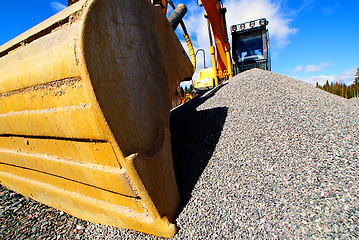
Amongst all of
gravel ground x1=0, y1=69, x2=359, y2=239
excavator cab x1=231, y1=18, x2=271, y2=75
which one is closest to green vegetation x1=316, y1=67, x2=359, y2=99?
excavator cab x1=231, y1=18, x2=271, y2=75

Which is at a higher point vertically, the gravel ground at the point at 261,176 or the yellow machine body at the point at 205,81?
the yellow machine body at the point at 205,81

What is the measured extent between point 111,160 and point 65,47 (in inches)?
29.3

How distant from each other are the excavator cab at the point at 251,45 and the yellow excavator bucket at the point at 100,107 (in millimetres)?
6096

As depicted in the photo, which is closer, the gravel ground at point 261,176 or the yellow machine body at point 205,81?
the gravel ground at point 261,176

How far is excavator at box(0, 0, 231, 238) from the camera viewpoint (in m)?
1.12

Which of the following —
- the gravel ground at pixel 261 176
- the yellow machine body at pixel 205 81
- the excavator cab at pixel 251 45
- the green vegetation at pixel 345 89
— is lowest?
the green vegetation at pixel 345 89

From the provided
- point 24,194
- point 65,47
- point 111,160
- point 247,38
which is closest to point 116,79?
point 65,47

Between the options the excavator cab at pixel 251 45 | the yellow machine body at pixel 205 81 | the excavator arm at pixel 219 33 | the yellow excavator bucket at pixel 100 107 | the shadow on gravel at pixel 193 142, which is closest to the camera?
the yellow excavator bucket at pixel 100 107

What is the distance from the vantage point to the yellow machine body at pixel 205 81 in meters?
6.26

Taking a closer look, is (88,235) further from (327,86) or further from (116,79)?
(327,86)

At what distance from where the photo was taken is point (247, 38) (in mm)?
7051

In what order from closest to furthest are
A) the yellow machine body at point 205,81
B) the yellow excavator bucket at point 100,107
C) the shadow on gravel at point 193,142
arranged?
the yellow excavator bucket at point 100,107
the shadow on gravel at point 193,142
the yellow machine body at point 205,81

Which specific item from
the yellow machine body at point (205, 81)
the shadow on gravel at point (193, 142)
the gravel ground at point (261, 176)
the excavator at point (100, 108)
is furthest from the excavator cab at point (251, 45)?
the excavator at point (100, 108)

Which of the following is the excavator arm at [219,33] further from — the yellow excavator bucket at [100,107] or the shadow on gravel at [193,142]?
the yellow excavator bucket at [100,107]
